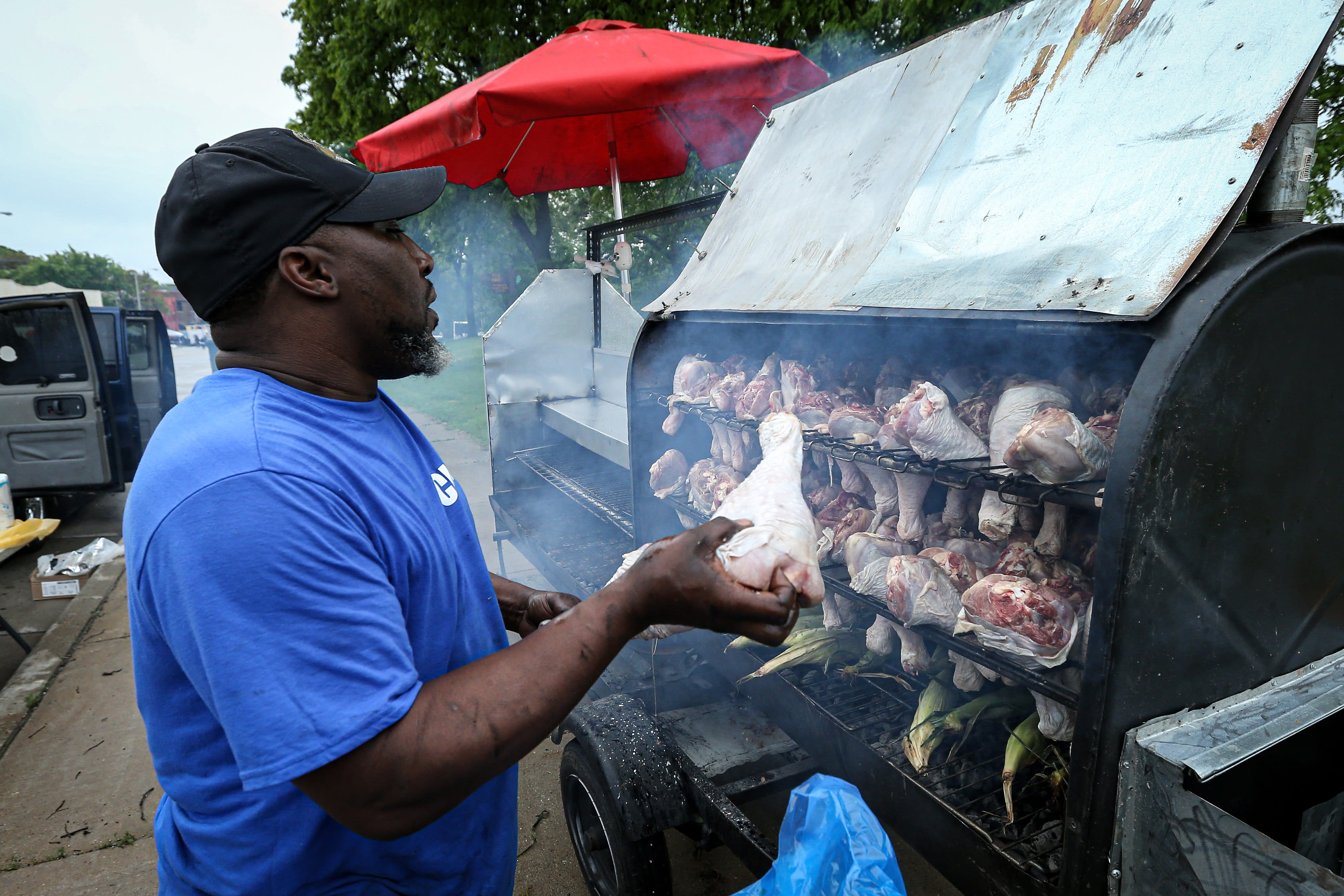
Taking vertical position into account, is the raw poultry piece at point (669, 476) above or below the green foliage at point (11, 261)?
below

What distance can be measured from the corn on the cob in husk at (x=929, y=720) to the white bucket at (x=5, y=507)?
691 centimetres

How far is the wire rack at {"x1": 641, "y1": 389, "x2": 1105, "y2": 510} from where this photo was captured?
1.70m

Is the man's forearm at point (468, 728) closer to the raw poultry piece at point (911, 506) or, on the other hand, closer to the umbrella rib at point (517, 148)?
the raw poultry piece at point (911, 506)

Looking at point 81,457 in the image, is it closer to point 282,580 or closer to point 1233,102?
point 282,580

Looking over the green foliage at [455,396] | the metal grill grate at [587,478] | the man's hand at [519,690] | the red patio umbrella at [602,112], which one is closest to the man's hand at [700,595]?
the man's hand at [519,690]

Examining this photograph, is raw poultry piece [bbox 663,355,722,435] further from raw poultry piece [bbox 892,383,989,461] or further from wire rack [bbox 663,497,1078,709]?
raw poultry piece [bbox 892,383,989,461]

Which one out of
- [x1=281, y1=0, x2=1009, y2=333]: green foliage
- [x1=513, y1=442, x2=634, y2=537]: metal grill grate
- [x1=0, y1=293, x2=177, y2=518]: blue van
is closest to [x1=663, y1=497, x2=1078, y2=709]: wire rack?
[x1=513, y1=442, x2=634, y2=537]: metal grill grate

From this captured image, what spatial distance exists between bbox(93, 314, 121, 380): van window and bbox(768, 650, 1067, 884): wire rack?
31.0 feet

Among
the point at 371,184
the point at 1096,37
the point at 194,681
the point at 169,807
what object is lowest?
the point at 169,807

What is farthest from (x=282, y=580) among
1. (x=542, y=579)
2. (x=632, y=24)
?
(x=632, y=24)

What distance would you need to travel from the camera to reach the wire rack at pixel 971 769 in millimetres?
1817

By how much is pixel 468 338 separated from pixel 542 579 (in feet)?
131

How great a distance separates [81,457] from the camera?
23.7ft

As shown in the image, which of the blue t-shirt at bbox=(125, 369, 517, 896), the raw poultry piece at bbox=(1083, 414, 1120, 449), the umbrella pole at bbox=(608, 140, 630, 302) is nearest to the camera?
the blue t-shirt at bbox=(125, 369, 517, 896)
